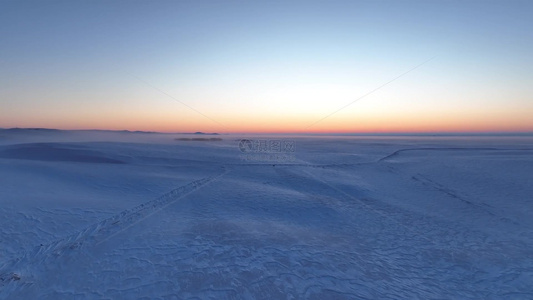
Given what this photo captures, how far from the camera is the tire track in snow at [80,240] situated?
3.73 metres

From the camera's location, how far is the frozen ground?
12.4 ft

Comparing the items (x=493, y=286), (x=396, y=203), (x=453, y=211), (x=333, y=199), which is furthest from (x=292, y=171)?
(x=493, y=286)

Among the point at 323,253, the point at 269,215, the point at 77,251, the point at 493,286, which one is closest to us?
the point at 493,286

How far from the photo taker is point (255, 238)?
5367mm

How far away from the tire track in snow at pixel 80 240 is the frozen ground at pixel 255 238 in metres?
0.03

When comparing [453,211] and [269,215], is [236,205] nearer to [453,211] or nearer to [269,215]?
[269,215]

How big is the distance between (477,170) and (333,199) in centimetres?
971

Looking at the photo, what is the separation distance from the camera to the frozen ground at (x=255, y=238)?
3773 mm

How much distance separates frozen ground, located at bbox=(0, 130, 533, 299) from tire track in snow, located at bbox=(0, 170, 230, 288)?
0.03m

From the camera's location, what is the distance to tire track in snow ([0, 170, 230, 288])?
12.3ft

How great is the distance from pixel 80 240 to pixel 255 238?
335 cm

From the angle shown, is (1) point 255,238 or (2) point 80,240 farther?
(1) point 255,238

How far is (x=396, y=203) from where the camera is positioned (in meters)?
8.27

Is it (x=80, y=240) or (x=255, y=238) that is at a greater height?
(x=80, y=240)
